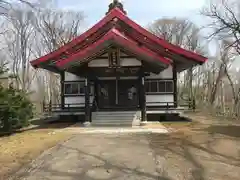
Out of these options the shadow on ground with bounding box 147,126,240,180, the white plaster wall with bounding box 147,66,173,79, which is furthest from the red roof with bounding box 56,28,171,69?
the white plaster wall with bounding box 147,66,173,79

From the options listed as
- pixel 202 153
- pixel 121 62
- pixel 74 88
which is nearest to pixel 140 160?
pixel 202 153

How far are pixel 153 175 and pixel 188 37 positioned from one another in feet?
127

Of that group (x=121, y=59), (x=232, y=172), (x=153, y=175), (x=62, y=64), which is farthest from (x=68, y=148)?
(x=121, y=59)

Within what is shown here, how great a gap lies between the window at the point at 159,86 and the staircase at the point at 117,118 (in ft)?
12.5

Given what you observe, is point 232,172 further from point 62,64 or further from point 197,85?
point 197,85

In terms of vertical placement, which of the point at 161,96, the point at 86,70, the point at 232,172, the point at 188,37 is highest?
the point at 188,37

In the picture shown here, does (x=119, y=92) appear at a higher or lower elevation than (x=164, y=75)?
lower

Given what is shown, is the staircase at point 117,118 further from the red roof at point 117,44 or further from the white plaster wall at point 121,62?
the red roof at point 117,44

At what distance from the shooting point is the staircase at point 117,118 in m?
17.6

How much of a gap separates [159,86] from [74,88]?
6.08 meters

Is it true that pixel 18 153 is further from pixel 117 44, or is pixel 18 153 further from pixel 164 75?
pixel 164 75

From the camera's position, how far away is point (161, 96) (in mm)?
21578

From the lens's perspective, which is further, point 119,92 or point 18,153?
point 119,92

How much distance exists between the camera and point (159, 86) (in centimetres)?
2161
